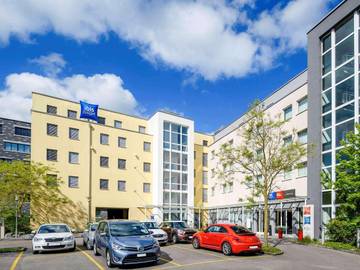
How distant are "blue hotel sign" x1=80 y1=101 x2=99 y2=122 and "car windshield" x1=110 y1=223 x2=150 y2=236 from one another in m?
28.5

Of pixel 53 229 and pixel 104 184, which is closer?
pixel 53 229

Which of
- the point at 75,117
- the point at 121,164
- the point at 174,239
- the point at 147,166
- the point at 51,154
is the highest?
the point at 75,117

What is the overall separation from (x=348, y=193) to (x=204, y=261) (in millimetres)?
9984

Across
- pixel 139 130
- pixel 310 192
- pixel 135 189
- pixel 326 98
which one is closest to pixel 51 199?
pixel 135 189

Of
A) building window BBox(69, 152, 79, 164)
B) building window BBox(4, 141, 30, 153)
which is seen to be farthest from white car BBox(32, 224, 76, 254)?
building window BBox(4, 141, 30, 153)

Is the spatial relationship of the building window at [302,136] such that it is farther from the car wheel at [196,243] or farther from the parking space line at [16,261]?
the parking space line at [16,261]

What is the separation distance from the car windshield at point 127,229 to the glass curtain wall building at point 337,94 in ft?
39.5

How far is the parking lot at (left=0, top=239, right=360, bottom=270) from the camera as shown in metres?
13.0

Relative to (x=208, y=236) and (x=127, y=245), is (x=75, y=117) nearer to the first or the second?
(x=208, y=236)

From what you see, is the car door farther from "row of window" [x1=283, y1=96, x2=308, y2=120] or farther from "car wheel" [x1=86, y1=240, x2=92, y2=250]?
"row of window" [x1=283, y1=96, x2=308, y2=120]

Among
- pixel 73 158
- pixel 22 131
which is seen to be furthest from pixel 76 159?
pixel 22 131

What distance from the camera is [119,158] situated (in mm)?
43469

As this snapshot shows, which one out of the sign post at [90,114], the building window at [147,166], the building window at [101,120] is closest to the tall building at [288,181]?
the building window at [147,166]

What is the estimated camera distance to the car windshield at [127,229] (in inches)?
543
